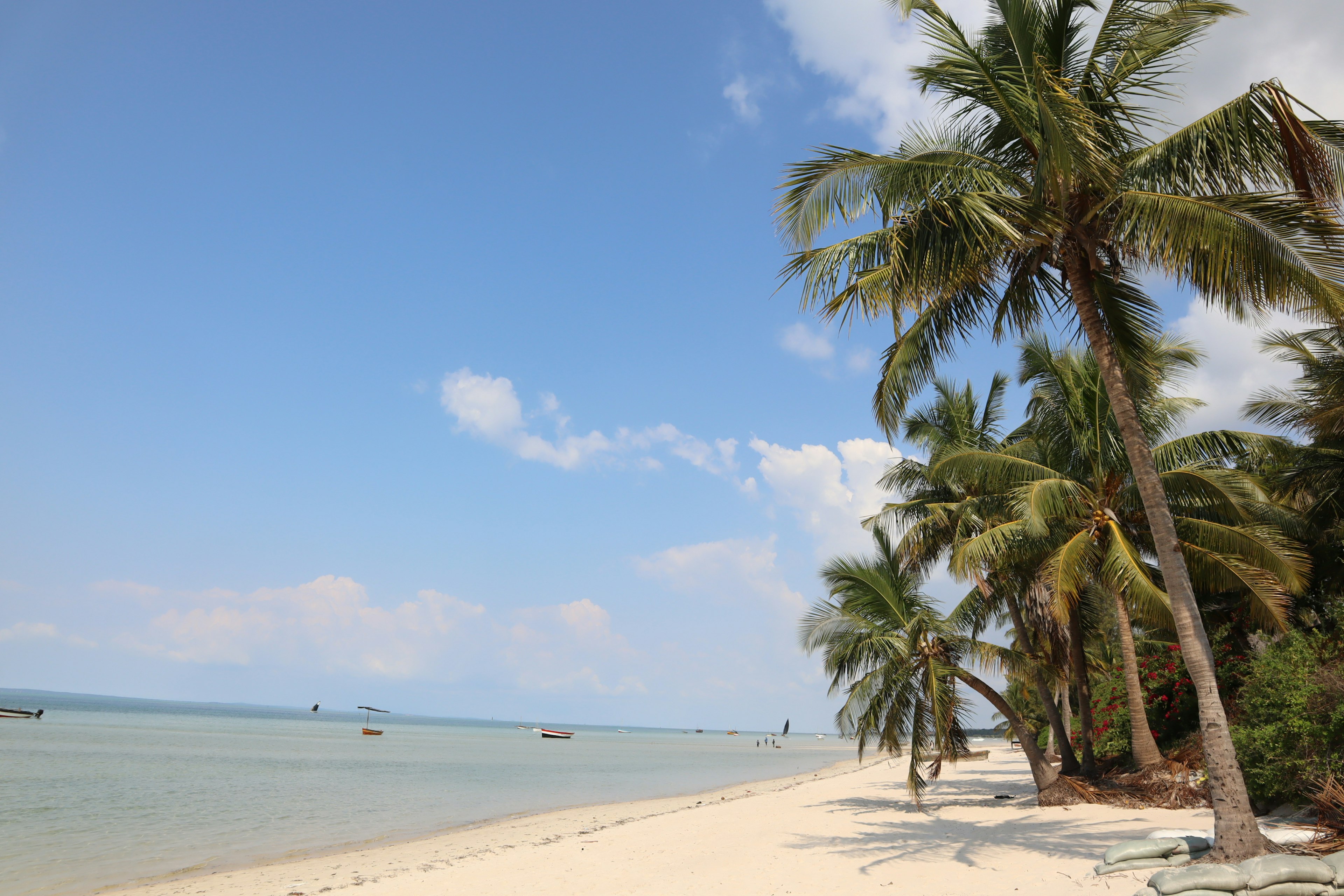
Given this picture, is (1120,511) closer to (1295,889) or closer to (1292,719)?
(1292,719)

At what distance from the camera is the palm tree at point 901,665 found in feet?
39.1

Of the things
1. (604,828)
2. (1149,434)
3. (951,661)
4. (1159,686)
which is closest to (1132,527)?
(1149,434)

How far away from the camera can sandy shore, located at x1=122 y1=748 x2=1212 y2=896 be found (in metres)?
7.99

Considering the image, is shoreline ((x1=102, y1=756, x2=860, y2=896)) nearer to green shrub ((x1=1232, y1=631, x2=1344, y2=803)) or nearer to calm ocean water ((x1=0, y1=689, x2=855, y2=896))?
calm ocean water ((x1=0, y1=689, x2=855, y2=896))

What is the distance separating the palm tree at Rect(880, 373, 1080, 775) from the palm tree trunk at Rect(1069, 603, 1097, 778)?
30cm

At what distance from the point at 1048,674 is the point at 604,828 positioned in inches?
370

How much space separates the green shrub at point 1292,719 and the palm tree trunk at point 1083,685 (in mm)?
4011

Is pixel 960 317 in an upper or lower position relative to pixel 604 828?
upper

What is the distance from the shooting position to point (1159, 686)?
14555 millimetres

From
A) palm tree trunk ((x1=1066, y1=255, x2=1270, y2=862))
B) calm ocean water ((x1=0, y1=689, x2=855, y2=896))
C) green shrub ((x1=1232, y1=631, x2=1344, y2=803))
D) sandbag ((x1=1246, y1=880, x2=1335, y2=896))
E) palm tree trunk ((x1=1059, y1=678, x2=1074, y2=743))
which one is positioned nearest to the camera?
sandbag ((x1=1246, y1=880, x2=1335, y2=896))

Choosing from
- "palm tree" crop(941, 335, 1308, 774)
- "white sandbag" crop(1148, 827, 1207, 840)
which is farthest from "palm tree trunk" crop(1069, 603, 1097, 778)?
"white sandbag" crop(1148, 827, 1207, 840)

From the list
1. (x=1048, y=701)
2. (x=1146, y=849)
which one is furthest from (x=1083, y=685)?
(x=1146, y=849)

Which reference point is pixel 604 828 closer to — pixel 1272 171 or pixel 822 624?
pixel 822 624

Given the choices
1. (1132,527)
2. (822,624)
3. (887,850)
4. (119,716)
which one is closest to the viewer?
(887,850)
